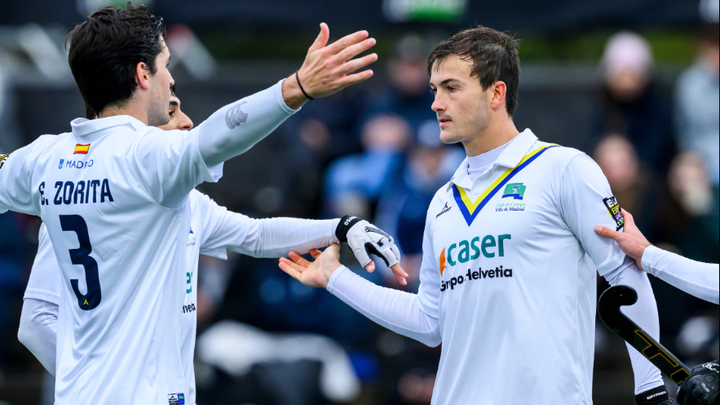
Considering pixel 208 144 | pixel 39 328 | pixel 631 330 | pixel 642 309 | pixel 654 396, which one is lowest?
pixel 654 396

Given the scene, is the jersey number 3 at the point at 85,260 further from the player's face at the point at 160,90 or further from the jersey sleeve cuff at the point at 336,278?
the jersey sleeve cuff at the point at 336,278

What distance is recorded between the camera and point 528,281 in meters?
4.37

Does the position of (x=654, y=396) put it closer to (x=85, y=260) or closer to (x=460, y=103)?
(x=460, y=103)

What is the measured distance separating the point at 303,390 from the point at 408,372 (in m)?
1.04

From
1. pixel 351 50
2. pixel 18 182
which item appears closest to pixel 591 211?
pixel 351 50

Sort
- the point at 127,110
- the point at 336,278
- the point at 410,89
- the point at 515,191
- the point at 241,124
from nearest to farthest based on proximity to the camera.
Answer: the point at 241,124 < the point at 127,110 < the point at 515,191 < the point at 336,278 < the point at 410,89

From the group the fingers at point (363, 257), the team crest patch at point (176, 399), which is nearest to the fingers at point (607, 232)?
the fingers at point (363, 257)

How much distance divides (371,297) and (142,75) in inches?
69.2

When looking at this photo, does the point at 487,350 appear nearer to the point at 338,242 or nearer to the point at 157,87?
the point at 338,242

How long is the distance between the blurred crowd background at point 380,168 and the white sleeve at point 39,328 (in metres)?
4.01

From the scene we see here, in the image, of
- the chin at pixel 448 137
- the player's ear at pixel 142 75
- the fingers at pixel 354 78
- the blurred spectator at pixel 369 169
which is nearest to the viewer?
the fingers at pixel 354 78

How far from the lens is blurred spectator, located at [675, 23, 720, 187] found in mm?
9258

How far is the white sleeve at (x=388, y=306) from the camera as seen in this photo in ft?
16.1

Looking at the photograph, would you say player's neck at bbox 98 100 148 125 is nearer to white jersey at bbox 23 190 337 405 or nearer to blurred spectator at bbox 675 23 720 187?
white jersey at bbox 23 190 337 405
